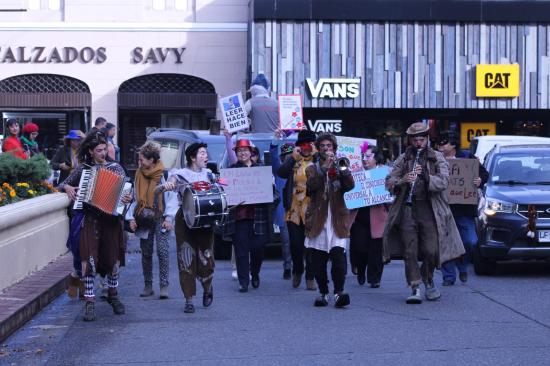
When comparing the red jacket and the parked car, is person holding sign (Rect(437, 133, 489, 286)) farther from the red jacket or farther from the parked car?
the red jacket

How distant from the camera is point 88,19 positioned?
105 feet

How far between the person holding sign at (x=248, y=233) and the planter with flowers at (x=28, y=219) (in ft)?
7.30

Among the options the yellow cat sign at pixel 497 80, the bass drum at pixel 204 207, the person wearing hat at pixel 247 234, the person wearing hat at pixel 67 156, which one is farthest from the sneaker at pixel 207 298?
the yellow cat sign at pixel 497 80

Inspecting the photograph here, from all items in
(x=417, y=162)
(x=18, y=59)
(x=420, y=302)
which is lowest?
(x=420, y=302)

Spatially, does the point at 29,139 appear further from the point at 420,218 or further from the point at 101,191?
the point at 420,218

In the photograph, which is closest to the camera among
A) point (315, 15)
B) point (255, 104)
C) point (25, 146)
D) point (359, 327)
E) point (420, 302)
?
point (359, 327)

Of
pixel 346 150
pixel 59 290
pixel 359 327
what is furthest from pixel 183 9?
pixel 359 327

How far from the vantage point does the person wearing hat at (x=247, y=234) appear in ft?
40.8

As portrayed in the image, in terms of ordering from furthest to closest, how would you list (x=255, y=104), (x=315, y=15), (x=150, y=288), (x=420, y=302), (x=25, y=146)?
1. (x=315, y=15)
2. (x=25, y=146)
3. (x=255, y=104)
4. (x=150, y=288)
5. (x=420, y=302)

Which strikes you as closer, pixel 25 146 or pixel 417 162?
pixel 417 162

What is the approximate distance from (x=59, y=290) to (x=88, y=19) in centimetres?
2105

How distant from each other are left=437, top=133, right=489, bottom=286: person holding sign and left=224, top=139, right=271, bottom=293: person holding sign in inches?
85.5

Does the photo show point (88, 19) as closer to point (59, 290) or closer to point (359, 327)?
point (59, 290)

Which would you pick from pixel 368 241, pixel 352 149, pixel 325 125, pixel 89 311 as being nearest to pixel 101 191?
pixel 89 311
